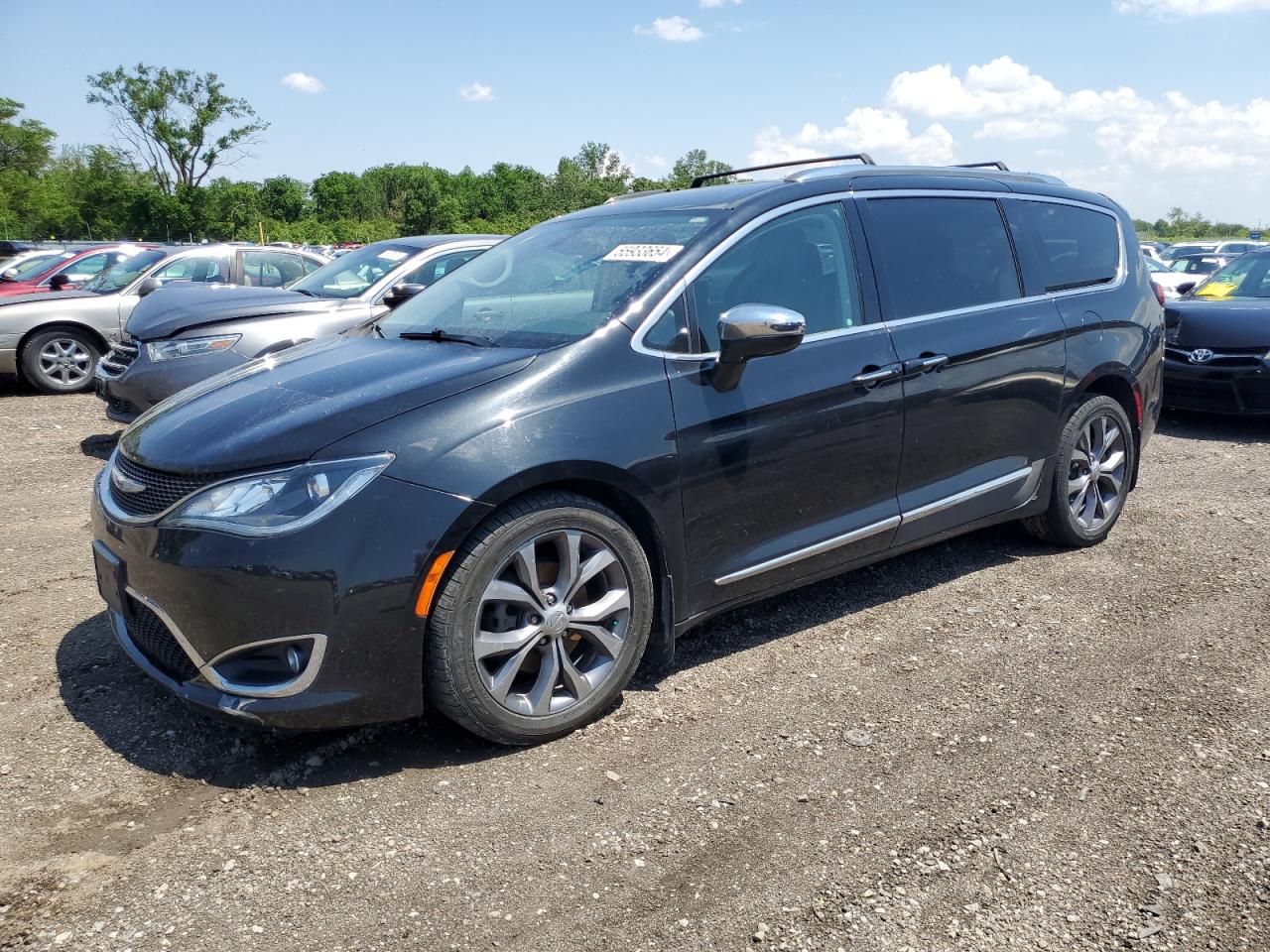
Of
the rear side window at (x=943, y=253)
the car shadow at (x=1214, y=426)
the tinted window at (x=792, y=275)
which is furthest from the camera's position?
the car shadow at (x=1214, y=426)

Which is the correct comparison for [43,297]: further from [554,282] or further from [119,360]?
[554,282]

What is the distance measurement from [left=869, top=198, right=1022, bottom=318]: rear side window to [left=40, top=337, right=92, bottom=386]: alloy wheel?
9.32 m

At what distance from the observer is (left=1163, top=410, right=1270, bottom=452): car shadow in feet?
26.9

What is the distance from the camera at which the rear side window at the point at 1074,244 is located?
479 centimetres

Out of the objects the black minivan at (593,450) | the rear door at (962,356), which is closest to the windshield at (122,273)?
the black minivan at (593,450)

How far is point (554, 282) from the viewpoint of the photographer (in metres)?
3.87

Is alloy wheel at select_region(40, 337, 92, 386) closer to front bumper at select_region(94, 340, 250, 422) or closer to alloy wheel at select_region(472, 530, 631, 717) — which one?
front bumper at select_region(94, 340, 250, 422)

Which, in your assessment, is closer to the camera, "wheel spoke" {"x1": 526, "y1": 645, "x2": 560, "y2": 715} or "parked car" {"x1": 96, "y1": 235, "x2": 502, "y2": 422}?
"wheel spoke" {"x1": 526, "y1": 645, "x2": 560, "y2": 715}

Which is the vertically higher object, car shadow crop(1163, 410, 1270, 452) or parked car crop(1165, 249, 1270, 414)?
parked car crop(1165, 249, 1270, 414)

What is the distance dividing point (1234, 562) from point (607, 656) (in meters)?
3.47

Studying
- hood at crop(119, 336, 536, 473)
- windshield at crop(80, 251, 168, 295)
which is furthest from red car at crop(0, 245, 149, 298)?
hood at crop(119, 336, 536, 473)

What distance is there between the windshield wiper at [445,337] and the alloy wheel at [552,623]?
33.7 inches

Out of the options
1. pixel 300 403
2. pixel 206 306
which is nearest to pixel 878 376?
pixel 300 403

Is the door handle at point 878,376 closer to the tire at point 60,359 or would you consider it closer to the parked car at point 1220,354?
the parked car at point 1220,354
